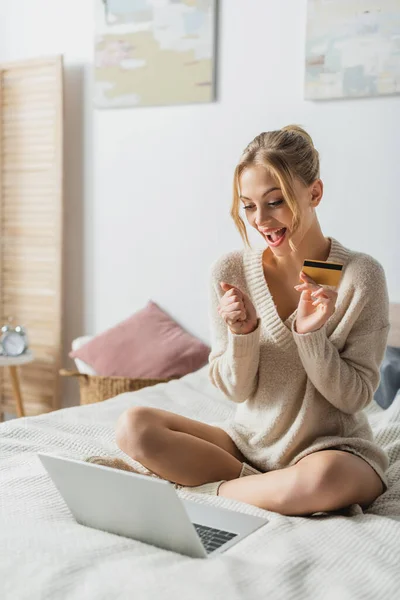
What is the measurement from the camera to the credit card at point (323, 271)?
153cm

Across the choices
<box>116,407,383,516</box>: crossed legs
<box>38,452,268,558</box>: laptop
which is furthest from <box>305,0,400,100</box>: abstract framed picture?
<box>38,452,268,558</box>: laptop

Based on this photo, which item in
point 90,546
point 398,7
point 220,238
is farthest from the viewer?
point 220,238

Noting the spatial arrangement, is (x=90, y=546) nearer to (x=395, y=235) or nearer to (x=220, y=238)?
(x=395, y=235)

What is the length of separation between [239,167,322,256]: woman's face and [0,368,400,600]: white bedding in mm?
557

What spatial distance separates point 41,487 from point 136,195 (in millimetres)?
1952

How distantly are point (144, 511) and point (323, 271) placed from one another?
597mm

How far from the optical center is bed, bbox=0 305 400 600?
3.54 feet

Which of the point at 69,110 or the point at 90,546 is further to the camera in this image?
the point at 69,110

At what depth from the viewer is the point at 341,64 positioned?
8.96 feet

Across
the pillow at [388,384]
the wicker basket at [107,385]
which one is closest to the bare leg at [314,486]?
the pillow at [388,384]

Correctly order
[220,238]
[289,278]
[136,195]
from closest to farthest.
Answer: [289,278] < [220,238] < [136,195]

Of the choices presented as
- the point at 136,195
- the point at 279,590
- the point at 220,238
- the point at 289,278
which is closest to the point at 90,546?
the point at 279,590

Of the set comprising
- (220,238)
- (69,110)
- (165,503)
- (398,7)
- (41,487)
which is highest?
(398,7)

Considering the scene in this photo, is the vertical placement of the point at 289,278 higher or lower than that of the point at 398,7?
lower
